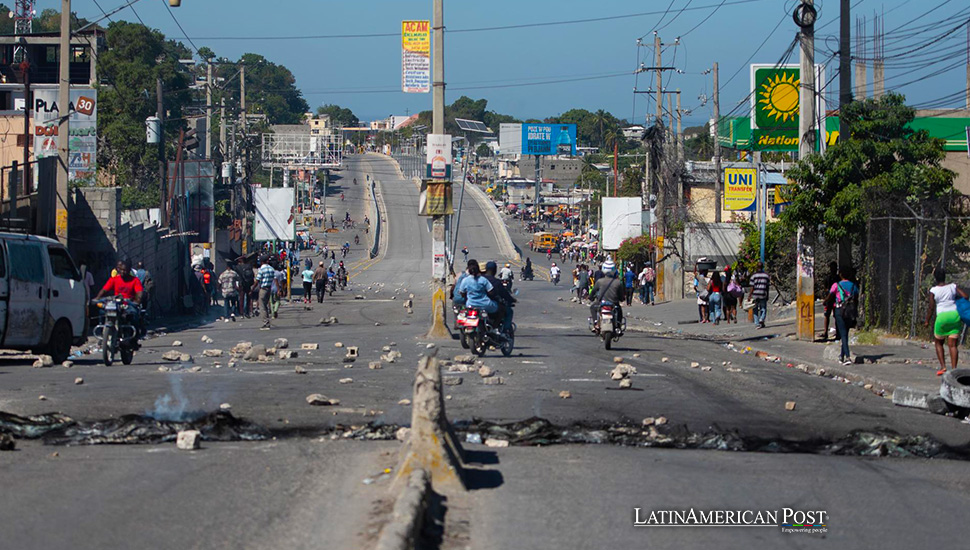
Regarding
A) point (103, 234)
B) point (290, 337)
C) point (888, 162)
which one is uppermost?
point (888, 162)

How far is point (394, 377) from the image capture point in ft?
Answer: 45.6

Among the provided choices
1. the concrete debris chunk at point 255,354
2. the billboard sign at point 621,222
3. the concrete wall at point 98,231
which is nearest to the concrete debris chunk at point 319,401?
the concrete debris chunk at point 255,354

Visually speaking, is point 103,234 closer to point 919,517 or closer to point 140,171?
point 919,517

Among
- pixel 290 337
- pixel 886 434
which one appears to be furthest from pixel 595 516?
pixel 290 337

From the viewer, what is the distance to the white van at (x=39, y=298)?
609 inches

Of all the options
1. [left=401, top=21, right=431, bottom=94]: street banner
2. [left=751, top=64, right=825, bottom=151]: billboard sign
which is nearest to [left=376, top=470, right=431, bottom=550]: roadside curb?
[left=401, top=21, right=431, bottom=94]: street banner

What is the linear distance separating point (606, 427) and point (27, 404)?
19.6 ft

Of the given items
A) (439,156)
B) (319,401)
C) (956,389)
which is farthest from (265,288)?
(956,389)

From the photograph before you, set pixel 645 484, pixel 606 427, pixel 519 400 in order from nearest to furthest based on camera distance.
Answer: pixel 645 484
pixel 606 427
pixel 519 400

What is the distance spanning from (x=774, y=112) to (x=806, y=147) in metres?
12.7

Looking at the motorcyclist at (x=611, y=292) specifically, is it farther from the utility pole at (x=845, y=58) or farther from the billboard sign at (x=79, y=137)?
the billboard sign at (x=79, y=137)

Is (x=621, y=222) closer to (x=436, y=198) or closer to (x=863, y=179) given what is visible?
(x=863, y=179)

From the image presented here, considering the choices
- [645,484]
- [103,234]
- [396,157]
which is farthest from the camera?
[396,157]

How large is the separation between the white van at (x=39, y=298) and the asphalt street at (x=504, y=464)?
53cm
